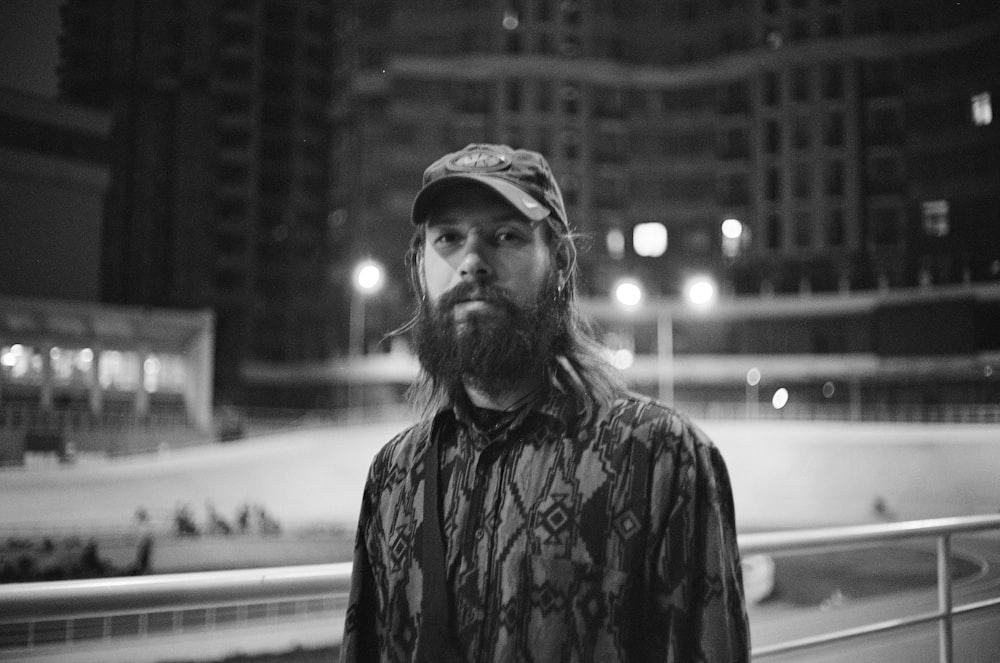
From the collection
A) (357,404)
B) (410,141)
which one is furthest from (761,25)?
(357,404)

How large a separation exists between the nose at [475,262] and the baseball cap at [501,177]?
0.22 feet

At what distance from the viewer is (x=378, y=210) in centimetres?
3372

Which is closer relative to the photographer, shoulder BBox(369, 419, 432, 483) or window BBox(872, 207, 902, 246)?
shoulder BBox(369, 419, 432, 483)

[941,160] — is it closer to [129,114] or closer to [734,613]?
[734,613]

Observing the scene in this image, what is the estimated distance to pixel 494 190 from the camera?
39.1 inches

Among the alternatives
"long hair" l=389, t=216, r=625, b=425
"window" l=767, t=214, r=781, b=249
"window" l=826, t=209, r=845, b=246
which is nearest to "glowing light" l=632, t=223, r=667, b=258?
"window" l=767, t=214, r=781, b=249


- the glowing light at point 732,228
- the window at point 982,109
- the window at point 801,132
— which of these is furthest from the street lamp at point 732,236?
the window at point 982,109

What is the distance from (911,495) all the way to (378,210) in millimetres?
23024

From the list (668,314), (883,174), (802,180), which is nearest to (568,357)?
(668,314)

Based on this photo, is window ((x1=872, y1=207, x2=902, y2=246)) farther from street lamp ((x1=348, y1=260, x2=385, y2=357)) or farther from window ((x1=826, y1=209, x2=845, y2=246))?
street lamp ((x1=348, y1=260, x2=385, y2=357))

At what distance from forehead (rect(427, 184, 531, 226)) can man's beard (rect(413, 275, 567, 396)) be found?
0.29ft

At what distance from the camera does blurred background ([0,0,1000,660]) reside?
59.7ft

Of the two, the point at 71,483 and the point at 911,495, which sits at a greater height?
the point at 71,483

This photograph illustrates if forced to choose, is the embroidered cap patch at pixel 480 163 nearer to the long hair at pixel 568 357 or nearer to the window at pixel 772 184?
the long hair at pixel 568 357
